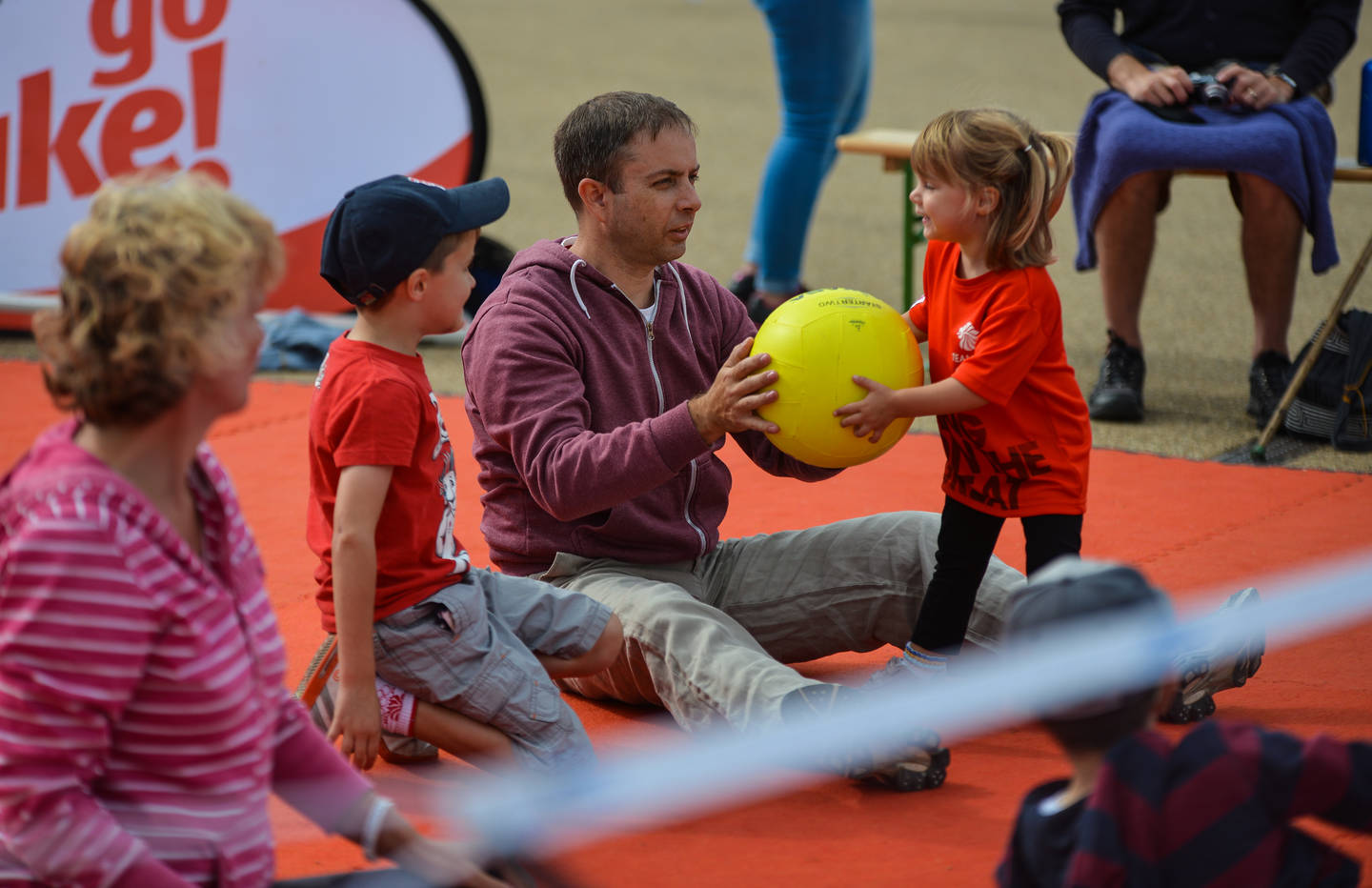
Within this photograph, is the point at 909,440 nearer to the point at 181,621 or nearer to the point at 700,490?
the point at 700,490

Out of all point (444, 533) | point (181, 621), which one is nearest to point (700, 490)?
point (444, 533)

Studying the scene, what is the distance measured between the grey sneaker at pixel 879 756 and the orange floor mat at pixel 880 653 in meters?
0.03

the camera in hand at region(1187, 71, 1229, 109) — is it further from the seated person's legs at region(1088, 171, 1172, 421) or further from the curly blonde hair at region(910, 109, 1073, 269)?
the curly blonde hair at region(910, 109, 1073, 269)

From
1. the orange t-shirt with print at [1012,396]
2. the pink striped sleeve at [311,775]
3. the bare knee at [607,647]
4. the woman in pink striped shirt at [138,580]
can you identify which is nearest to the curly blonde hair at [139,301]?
the woman in pink striped shirt at [138,580]

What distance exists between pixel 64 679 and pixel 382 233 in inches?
47.2

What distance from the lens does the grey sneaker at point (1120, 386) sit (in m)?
5.14

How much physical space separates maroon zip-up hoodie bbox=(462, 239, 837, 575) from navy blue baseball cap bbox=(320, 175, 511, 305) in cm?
39

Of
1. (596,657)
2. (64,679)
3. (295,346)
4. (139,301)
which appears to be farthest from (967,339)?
(295,346)

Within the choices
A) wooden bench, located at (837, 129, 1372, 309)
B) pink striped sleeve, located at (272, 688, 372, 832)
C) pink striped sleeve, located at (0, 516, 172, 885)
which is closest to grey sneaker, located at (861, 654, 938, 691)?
pink striped sleeve, located at (272, 688, 372, 832)

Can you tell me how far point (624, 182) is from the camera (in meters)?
3.05

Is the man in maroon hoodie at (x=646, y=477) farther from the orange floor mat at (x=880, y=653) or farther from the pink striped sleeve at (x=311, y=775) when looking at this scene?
the pink striped sleeve at (x=311, y=775)

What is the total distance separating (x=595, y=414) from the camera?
→ 301 centimetres

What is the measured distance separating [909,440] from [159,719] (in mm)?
3714

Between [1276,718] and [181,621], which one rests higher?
[181,621]
